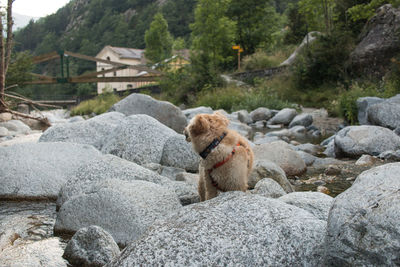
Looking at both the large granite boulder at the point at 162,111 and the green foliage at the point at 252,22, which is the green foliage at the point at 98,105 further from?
the large granite boulder at the point at 162,111

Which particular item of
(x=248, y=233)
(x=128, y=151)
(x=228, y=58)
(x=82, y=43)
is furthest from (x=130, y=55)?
(x=248, y=233)

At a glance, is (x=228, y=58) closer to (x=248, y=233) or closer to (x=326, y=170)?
(x=326, y=170)

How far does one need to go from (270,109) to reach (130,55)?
54632 millimetres

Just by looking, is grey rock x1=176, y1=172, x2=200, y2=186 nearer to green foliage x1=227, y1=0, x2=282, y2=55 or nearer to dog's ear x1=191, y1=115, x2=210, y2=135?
dog's ear x1=191, y1=115, x2=210, y2=135

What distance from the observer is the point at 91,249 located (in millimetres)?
3434

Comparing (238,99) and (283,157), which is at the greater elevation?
(238,99)

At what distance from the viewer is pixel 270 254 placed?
8.91 ft

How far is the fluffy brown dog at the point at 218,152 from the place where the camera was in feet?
11.4

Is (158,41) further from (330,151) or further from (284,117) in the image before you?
(330,151)

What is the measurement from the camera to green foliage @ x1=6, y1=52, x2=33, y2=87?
2564cm

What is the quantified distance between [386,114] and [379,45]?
880 centimetres

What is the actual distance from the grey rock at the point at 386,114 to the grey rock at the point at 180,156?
21.2 feet

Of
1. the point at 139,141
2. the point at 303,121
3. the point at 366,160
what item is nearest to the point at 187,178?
the point at 139,141

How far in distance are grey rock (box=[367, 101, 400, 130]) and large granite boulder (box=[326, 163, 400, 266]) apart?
8.85m
